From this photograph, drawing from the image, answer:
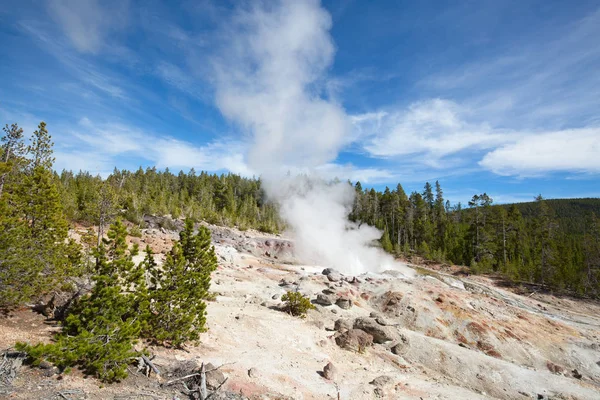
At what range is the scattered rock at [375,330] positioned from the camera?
17734 mm

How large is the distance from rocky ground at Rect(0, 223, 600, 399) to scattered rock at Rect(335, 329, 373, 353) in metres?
0.07

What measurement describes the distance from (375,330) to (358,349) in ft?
6.86

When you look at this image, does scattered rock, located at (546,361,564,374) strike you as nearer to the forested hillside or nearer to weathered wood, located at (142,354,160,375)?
weathered wood, located at (142,354,160,375)

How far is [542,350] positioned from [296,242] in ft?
105

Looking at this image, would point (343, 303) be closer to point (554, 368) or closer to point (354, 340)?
point (354, 340)

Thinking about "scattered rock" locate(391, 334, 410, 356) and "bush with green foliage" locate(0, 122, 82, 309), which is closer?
"bush with green foliage" locate(0, 122, 82, 309)

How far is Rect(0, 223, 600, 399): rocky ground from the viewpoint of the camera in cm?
991

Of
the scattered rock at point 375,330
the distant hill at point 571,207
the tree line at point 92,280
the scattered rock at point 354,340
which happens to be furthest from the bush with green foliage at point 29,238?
the distant hill at point 571,207

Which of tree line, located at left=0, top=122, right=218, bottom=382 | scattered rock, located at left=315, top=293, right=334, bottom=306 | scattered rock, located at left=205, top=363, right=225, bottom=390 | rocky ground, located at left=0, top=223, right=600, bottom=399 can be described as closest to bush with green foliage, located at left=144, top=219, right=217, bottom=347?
tree line, located at left=0, top=122, right=218, bottom=382

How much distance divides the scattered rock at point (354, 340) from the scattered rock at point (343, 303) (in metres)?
4.88

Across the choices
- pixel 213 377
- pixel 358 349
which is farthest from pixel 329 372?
pixel 213 377

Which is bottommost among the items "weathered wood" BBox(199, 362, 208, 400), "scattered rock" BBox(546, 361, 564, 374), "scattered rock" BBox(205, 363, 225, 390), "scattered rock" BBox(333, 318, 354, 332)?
"scattered rock" BBox(546, 361, 564, 374)

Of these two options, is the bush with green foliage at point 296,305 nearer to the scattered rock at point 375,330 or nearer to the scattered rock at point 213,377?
the scattered rock at point 375,330

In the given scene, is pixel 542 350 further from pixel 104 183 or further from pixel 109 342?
pixel 104 183
